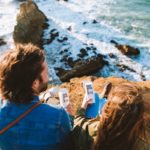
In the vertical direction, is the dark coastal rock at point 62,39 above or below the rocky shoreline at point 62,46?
below

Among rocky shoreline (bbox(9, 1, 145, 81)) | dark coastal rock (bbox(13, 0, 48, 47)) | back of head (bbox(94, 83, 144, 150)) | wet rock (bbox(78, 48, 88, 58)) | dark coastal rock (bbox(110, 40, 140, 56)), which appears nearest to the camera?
back of head (bbox(94, 83, 144, 150))

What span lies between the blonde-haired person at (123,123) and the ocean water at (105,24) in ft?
39.2

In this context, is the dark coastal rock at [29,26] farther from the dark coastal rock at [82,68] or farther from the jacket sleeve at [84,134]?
the jacket sleeve at [84,134]

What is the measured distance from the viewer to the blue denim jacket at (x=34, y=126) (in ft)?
12.8

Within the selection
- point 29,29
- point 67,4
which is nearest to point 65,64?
point 29,29

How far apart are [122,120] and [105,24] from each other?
17.4 m

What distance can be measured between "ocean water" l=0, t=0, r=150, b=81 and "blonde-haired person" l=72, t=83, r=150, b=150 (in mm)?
11957

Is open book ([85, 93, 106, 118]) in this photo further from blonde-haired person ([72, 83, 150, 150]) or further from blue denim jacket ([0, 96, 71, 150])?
blonde-haired person ([72, 83, 150, 150])

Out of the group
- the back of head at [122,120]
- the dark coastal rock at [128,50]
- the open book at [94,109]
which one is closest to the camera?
the back of head at [122,120]

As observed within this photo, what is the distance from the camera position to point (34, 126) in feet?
12.8

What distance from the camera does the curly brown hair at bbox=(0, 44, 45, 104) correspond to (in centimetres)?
384

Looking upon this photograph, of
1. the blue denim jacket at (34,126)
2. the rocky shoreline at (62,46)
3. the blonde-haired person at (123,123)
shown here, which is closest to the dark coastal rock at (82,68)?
the rocky shoreline at (62,46)

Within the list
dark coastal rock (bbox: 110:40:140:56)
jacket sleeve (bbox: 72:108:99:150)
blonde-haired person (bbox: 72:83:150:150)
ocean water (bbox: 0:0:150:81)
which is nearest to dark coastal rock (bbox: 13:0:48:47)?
ocean water (bbox: 0:0:150:81)

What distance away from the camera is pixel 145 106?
139 inches
